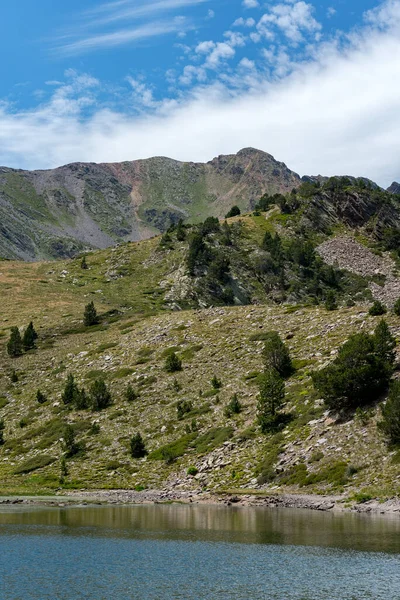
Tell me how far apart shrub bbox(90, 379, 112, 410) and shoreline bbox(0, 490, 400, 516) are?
17768mm

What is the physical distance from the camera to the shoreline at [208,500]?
43.8 meters

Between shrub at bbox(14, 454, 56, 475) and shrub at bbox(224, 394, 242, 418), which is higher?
shrub at bbox(224, 394, 242, 418)

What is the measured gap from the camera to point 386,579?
26641 mm

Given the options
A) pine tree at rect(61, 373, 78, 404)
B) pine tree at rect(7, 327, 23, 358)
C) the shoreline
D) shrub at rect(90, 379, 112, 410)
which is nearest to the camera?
the shoreline

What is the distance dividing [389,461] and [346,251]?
129m

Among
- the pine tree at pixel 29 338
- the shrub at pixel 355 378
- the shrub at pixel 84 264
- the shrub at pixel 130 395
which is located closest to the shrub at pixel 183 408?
the shrub at pixel 130 395

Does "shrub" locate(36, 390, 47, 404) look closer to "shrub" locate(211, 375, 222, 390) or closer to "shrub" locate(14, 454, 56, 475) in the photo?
"shrub" locate(14, 454, 56, 475)

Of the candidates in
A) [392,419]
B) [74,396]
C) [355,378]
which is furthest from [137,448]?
[392,419]

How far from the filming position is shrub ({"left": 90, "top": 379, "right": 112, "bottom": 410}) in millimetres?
75688

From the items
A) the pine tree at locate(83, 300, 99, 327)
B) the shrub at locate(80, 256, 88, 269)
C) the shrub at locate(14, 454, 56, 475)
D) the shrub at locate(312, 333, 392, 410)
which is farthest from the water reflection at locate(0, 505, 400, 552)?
the shrub at locate(80, 256, 88, 269)

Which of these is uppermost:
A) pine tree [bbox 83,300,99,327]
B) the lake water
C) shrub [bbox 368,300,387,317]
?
Answer: pine tree [bbox 83,300,99,327]

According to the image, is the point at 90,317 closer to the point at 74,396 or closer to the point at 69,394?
Result: the point at 69,394

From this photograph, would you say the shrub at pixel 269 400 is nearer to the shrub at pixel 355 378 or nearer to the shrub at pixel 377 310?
the shrub at pixel 355 378

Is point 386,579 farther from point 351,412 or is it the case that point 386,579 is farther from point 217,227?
point 217,227
